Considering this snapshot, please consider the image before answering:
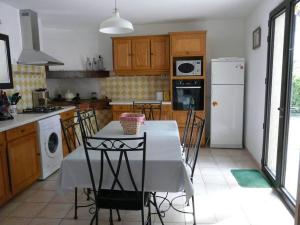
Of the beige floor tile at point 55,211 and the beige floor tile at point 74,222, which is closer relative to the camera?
the beige floor tile at point 74,222

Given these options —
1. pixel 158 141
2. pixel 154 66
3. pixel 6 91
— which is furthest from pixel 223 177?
pixel 6 91

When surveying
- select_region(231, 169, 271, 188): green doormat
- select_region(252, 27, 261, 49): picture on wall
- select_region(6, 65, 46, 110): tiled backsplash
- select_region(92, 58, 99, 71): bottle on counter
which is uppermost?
select_region(252, 27, 261, 49): picture on wall

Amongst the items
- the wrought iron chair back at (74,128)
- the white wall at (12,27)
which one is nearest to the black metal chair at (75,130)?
the wrought iron chair back at (74,128)

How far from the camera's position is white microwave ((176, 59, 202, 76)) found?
4.27 m

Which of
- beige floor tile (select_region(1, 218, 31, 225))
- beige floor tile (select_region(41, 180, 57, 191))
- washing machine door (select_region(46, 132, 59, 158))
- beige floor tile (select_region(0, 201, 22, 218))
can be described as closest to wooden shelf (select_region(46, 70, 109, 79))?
washing machine door (select_region(46, 132, 59, 158))

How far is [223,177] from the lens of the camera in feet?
10.3

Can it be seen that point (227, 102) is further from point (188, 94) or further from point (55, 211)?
point (55, 211)

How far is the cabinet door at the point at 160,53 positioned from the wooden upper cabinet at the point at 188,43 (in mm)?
228

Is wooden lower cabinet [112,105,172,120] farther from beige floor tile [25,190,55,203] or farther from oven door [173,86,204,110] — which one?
beige floor tile [25,190,55,203]

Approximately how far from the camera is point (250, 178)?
308 centimetres

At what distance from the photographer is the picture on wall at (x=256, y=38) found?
3475mm

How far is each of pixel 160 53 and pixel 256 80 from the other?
5.81 ft

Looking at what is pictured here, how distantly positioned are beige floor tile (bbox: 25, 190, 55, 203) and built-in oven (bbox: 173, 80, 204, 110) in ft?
8.48

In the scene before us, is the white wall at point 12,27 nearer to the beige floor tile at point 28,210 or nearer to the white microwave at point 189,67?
the beige floor tile at point 28,210
